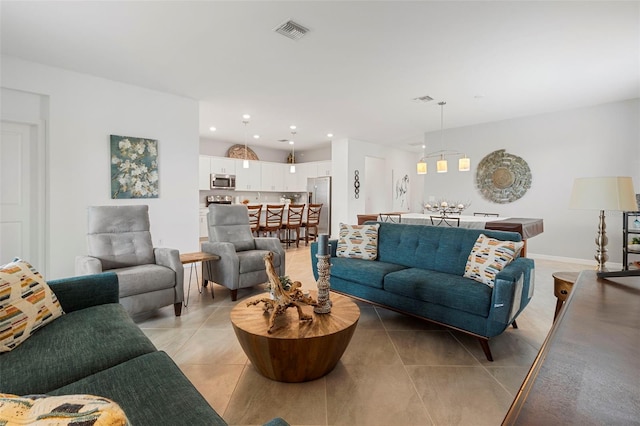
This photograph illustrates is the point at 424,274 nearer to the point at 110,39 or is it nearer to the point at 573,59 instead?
the point at 573,59

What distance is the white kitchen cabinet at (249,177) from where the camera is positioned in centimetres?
802

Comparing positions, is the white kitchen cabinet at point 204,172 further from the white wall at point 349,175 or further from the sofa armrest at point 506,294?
the sofa armrest at point 506,294

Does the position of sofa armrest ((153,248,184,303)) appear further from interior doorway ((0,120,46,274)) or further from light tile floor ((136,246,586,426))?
interior doorway ((0,120,46,274))

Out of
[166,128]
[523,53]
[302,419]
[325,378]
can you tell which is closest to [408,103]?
[523,53]

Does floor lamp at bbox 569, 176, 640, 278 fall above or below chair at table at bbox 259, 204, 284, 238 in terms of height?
above

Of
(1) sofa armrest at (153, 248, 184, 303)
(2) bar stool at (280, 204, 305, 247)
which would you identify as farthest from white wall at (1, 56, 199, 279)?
(2) bar stool at (280, 204, 305, 247)

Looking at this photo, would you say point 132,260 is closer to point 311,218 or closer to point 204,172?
point 311,218

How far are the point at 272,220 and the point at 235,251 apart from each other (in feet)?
9.85

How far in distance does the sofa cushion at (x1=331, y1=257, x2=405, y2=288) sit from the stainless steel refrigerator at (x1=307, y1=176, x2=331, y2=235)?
497 centimetres

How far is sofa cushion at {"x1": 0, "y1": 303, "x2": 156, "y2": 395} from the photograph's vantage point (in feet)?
3.73

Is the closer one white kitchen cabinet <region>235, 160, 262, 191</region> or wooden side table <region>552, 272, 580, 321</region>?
wooden side table <region>552, 272, 580, 321</region>

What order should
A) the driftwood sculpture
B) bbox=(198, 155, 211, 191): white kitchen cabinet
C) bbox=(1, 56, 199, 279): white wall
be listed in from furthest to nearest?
bbox=(198, 155, 211, 191): white kitchen cabinet
bbox=(1, 56, 199, 279): white wall
the driftwood sculpture

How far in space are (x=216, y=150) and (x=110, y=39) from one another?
5.12 metres

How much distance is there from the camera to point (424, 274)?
2.60 m
